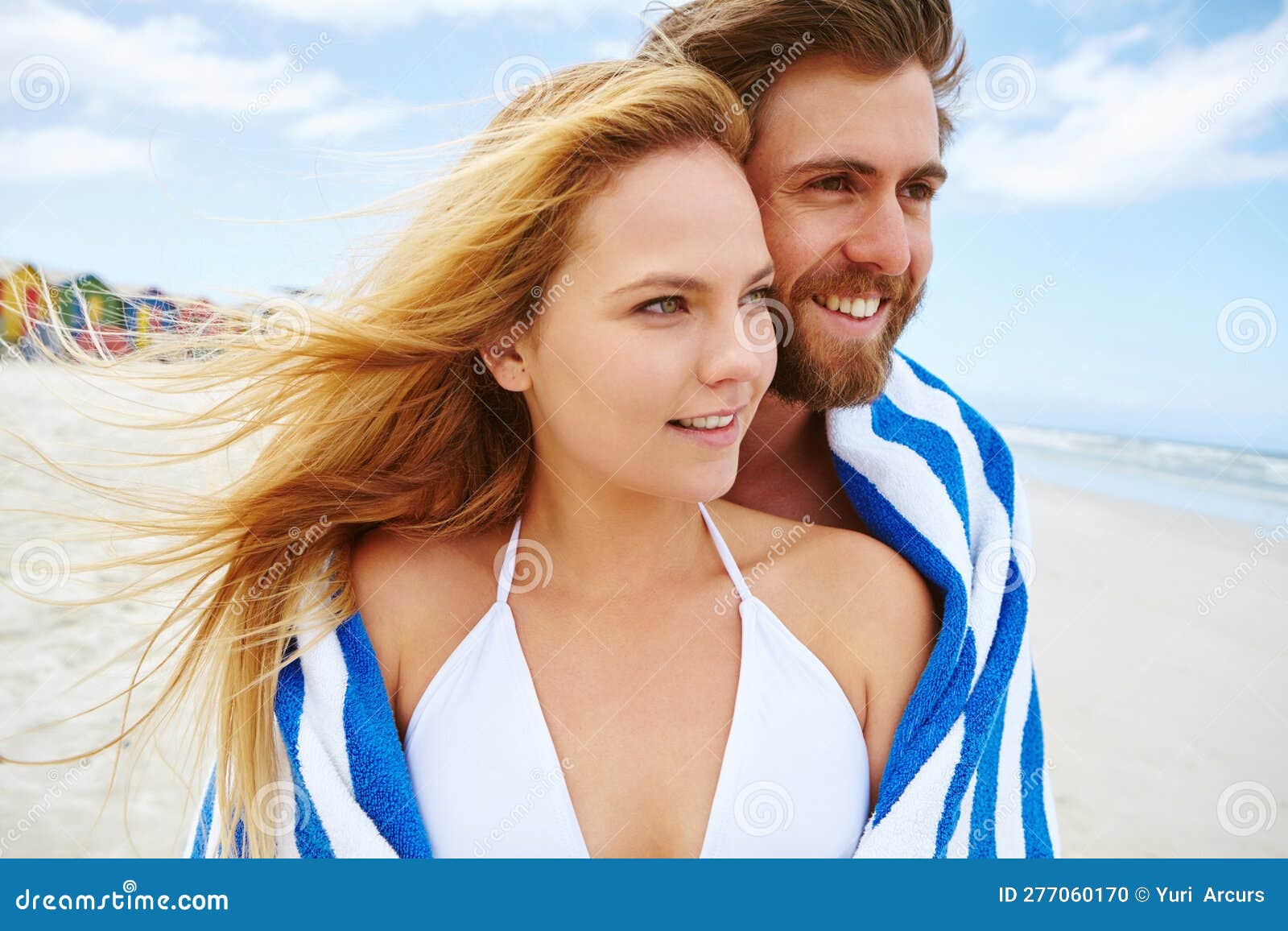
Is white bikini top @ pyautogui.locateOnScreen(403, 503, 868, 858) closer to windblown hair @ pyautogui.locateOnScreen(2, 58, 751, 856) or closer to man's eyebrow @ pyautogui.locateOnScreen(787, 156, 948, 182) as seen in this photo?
windblown hair @ pyautogui.locateOnScreen(2, 58, 751, 856)

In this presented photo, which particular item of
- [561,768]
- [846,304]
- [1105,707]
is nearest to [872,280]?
[846,304]

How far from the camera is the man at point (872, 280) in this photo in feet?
6.64

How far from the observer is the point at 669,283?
1567 millimetres

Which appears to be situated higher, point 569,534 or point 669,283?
point 669,283

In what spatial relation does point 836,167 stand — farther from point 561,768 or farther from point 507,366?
point 561,768

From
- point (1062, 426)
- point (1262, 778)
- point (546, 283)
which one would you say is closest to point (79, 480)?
point (546, 283)

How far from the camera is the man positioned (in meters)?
2.03

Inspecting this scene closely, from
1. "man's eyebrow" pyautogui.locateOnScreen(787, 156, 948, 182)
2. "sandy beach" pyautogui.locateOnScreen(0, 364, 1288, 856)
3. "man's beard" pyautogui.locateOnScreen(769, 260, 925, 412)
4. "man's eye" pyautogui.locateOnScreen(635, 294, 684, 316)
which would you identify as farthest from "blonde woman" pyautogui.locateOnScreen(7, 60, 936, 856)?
"sandy beach" pyautogui.locateOnScreen(0, 364, 1288, 856)

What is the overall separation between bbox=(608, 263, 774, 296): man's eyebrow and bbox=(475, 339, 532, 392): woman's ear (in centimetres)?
28

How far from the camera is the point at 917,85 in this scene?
2199 mm

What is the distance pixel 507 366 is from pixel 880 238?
87 cm

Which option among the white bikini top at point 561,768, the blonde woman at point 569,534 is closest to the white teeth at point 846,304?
the blonde woman at point 569,534

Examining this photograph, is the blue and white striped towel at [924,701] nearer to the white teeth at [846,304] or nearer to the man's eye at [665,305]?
the white teeth at [846,304]

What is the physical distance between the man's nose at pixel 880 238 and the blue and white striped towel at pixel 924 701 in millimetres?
315
